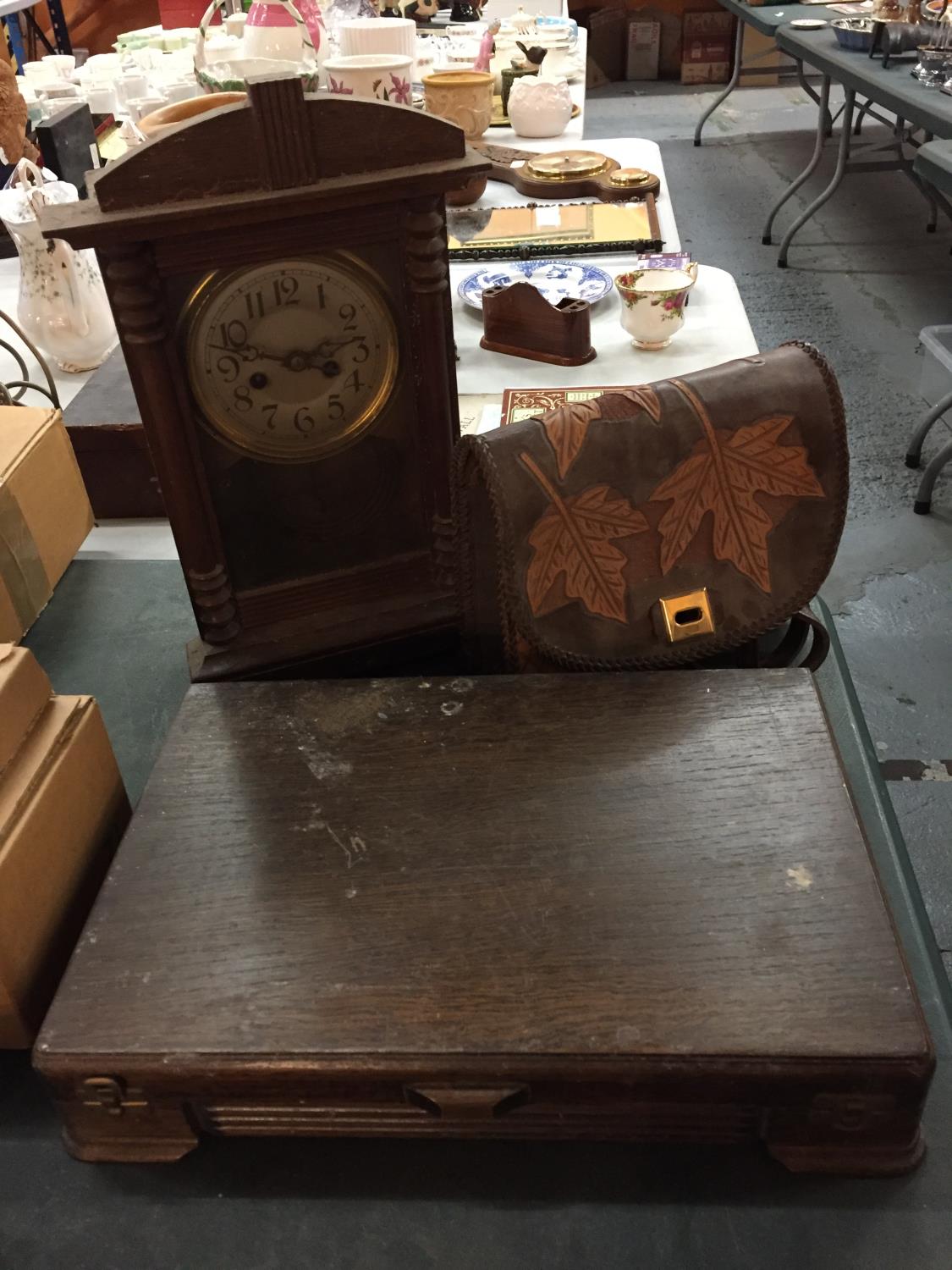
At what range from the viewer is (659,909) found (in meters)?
0.56

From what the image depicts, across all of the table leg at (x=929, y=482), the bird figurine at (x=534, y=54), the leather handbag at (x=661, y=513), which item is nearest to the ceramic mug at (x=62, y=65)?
the bird figurine at (x=534, y=54)

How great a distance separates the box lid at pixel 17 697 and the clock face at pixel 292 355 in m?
0.21

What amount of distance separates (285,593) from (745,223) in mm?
3252

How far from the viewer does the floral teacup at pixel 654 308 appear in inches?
46.5

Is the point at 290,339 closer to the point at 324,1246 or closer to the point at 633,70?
the point at 324,1246

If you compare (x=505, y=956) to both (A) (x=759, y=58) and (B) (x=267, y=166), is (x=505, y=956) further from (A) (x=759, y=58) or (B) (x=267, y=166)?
(A) (x=759, y=58)

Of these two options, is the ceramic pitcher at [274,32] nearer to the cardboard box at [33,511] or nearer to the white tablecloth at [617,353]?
the white tablecloth at [617,353]

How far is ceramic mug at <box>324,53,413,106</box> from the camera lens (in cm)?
132

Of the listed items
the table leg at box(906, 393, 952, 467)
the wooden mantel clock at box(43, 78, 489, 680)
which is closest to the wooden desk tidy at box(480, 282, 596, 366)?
the wooden mantel clock at box(43, 78, 489, 680)

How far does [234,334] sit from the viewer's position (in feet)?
2.33

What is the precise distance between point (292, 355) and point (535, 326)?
54 centimetres

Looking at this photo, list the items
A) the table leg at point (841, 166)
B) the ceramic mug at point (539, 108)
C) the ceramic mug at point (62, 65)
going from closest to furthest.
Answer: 1. the ceramic mug at point (539, 108)
2. the ceramic mug at point (62, 65)
3. the table leg at point (841, 166)

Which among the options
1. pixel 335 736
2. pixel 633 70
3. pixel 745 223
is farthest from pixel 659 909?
pixel 633 70

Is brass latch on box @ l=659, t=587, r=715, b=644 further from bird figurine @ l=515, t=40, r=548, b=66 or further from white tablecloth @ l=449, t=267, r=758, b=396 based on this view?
bird figurine @ l=515, t=40, r=548, b=66
